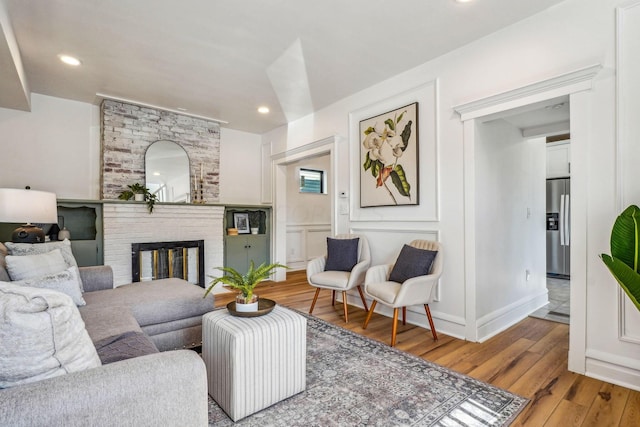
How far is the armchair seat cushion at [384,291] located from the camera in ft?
8.51

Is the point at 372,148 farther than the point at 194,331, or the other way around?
the point at 372,148

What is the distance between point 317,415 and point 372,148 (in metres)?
2.69

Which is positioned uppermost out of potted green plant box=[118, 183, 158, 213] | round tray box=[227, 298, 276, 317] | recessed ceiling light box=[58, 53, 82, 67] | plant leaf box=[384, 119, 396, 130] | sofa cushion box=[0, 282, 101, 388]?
recessed ceiling light box=[58, 53, 82, 67]

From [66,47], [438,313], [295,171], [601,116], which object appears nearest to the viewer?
[601,116]

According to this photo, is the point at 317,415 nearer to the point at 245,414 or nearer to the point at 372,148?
the point at 245,414

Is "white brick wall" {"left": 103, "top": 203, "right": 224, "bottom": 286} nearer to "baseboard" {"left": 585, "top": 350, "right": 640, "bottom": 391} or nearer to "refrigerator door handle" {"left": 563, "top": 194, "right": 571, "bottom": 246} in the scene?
"baseboard" {"left": 585, "top": 350, "right": 640, "bottom": 391}

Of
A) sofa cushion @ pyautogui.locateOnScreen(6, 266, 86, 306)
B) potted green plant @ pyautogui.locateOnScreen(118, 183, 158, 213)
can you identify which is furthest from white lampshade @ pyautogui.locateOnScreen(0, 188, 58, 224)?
potted green plant @ pyautogui.locateOnScreen(118, 183, 158, 213)

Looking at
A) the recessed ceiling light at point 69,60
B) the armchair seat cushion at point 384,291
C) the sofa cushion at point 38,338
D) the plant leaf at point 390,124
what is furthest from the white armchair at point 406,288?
the recessed ceiling light at point 69,60

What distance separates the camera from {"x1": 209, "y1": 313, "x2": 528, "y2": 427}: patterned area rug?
5.34 feet

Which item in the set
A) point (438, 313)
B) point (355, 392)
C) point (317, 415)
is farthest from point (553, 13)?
point (317, 415)

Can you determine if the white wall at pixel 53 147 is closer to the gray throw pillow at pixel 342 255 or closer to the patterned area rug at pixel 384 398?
the gray throw pillow at pixel 342 255

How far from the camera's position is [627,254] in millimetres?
1746

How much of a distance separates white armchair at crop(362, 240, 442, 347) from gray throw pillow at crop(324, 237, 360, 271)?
1.57 ft

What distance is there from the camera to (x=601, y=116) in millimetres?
2041
